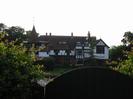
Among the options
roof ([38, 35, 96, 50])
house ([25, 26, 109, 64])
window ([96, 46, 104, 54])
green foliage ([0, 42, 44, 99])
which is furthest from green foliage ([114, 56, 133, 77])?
window ([96, 46, 104, 54])

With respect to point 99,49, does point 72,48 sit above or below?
above

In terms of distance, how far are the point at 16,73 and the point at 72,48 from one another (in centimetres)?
7463

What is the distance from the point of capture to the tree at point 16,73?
6.24 metres

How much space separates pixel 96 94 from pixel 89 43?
74.9 m

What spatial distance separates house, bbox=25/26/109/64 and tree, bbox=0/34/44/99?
7144cm

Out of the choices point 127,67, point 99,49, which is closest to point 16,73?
point 127,67

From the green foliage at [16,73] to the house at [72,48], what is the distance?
7144 centimetres

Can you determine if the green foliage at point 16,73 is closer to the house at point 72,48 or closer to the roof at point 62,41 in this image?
the house at point 72,48

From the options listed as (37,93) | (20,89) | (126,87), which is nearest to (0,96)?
(20,89)

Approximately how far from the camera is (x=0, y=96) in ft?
20.3

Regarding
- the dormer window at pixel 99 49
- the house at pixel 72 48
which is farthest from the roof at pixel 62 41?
the dormer window at pixel 99 49

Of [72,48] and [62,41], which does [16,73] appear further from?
[62,41]

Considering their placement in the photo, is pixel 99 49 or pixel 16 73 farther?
pixel 99 49

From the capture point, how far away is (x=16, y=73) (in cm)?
634
